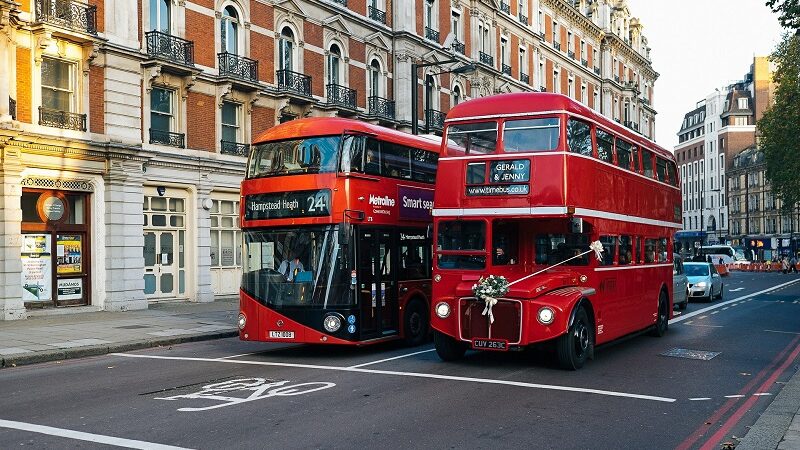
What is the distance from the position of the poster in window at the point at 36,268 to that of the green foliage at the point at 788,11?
21224 mm

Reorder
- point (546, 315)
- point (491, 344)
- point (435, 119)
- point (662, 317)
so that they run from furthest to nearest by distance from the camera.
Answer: point (435, 119) < point (662, 317) < point (491, 344) < point (546, 315)

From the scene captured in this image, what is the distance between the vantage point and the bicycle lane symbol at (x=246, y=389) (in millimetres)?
9414

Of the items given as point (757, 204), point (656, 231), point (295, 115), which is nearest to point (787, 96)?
point (295, 115)

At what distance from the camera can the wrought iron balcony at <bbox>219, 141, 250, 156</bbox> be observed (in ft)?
90.0

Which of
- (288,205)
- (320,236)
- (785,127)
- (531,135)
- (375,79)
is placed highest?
(375,79)

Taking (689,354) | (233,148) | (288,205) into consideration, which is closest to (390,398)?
(288,205)

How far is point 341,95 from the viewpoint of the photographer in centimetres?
3238

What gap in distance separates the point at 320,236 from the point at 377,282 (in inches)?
59.8

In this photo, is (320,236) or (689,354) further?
(689,354)

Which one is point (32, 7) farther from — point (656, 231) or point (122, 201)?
point (656, 231)

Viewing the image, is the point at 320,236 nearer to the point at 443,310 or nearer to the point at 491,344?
the point at 443,310

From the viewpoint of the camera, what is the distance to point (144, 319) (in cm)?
2028

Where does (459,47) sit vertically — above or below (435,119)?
above

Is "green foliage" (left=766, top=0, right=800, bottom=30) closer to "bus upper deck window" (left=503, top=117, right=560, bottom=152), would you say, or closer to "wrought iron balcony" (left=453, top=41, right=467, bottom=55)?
"bus upper deck window" (left=503, top=117, right=560, bottom=152)
